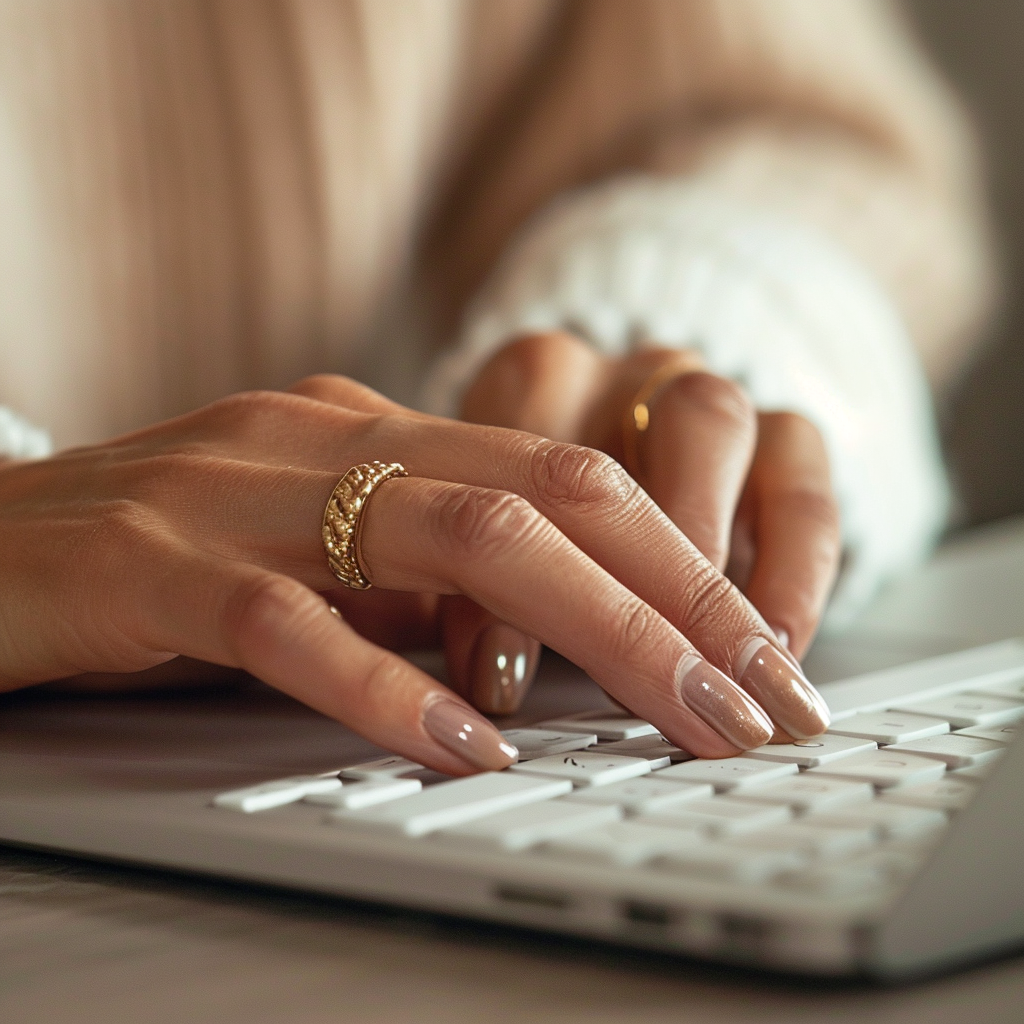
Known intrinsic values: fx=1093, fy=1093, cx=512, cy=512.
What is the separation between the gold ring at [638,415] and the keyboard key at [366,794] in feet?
1.10

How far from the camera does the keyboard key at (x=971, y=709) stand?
1.19 ft

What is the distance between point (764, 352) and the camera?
873 millimetres

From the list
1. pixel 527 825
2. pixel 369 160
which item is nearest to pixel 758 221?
pixel 369 160

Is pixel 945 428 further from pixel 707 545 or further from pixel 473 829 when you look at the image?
pixel 473 829

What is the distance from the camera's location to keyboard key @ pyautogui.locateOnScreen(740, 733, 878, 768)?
1.03 feet

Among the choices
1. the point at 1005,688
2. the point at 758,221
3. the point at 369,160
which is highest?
the point at 369,160

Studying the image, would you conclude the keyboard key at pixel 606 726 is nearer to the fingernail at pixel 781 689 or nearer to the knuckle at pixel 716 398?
the fingernail at pixel 781 689

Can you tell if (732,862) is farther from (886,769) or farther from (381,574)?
(381,574)

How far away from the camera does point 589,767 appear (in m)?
0.30

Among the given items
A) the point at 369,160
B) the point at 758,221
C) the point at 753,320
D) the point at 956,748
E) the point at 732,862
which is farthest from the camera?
the point at 369,160

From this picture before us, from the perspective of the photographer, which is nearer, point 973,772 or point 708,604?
point 973,772

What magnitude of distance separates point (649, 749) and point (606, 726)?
0.13 feet

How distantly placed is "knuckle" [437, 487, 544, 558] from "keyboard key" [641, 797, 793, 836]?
5.5 inches

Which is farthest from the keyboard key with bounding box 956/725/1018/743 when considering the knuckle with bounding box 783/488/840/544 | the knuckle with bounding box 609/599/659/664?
the knuckle with bounding box 783/488/840/544
